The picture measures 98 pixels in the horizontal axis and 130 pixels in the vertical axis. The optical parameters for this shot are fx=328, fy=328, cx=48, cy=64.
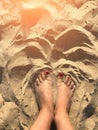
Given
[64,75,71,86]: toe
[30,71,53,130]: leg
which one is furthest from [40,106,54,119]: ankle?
[64,75,71,86]: toe

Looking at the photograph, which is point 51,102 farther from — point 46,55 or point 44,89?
point 46,55

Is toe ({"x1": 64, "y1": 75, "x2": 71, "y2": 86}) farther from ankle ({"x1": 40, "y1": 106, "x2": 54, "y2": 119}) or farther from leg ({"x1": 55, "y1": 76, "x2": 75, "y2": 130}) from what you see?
ankle ({"x1": 40, "y1": 106, "x2": 54, "y2": 119})

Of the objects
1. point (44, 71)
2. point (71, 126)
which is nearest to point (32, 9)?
point (44, 71)

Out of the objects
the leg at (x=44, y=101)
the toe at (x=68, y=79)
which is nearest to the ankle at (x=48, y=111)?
the leg at (x=44, y=101)

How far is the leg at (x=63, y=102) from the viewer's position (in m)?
2.24

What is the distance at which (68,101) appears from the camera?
241 centimetres

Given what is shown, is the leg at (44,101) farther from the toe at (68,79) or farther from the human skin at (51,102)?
the toe at (68,79)

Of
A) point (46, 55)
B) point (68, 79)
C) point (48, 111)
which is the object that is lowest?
point (48, 111)

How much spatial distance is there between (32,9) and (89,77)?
746mm

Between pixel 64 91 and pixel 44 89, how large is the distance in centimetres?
15

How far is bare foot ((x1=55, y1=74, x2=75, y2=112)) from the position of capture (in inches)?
93.9

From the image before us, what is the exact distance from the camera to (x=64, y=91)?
247 centimetres

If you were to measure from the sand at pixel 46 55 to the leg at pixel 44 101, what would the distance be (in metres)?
0.05

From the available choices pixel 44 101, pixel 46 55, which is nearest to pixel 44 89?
pixel 44 101
